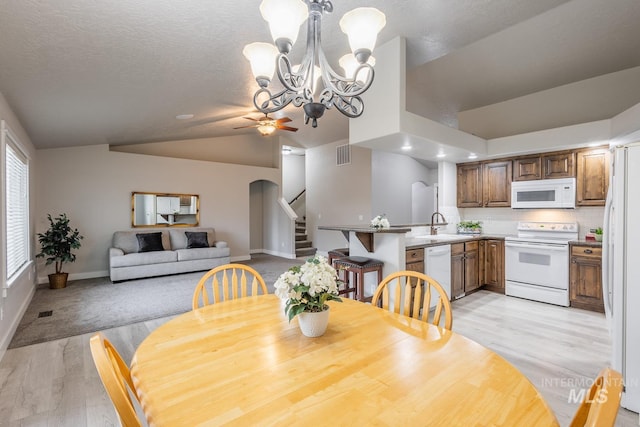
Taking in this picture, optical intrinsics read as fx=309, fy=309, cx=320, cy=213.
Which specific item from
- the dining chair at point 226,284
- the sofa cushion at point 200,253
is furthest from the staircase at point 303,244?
the dining chair at point 226,284

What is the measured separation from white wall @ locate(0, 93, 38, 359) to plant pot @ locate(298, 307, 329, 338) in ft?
10.6

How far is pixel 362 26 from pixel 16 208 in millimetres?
4676

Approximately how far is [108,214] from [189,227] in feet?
5.20

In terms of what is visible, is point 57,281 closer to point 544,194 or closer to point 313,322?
point 313,322

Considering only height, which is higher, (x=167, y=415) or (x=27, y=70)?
(x=27, y=70)

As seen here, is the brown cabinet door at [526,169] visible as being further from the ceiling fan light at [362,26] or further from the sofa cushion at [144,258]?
the sofa cushion at [144,258]

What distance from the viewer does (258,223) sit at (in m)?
9.33

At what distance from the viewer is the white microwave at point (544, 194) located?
13.8 ft

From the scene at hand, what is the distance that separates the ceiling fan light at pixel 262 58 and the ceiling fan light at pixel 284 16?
13.8 inches

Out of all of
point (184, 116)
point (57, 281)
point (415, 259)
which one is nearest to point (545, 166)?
point (415, 259)

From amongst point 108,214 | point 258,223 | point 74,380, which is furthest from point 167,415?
point 258,223

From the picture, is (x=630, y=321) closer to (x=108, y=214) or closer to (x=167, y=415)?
(x=167, y=415)

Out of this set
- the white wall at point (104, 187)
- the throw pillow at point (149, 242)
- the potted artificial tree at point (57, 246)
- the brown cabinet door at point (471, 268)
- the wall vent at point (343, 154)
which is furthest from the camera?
the wall vent at point (343, 154)

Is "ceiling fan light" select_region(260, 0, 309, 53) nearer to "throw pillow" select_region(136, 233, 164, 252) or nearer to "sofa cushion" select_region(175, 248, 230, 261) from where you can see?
"sofa cushion" select_region(175, 248, 230, 261)
